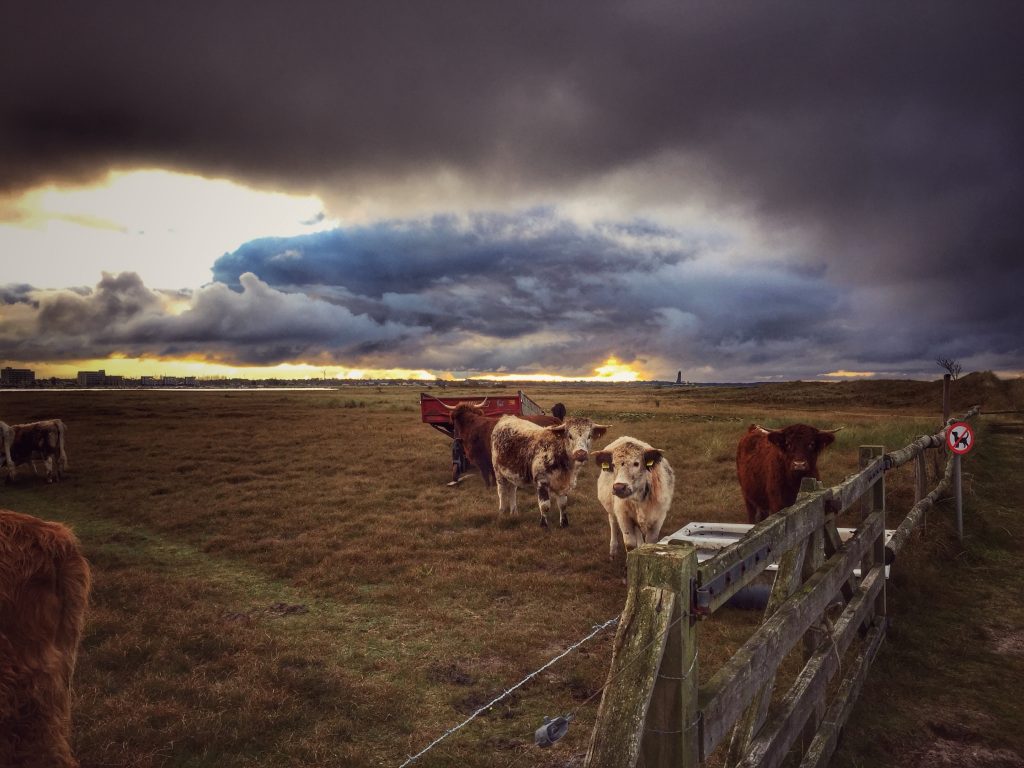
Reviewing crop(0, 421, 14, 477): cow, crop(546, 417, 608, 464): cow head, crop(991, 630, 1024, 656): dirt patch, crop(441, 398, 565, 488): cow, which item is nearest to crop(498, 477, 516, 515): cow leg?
crop(546, 417, 608, 464): cow head

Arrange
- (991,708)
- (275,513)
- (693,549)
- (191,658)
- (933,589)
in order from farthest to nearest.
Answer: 1. (275,513)
2. (933,589)
3. (191,658)
4. (991,708)
5. (693,549)

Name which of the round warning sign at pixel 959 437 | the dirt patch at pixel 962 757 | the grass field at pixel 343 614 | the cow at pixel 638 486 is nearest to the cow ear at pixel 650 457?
the cow at pixel 638 486

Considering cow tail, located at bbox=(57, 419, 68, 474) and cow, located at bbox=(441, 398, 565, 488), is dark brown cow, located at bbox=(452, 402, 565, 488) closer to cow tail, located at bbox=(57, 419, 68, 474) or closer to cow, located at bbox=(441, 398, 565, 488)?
cow, located at bbox=(441, 398, 565, 488)

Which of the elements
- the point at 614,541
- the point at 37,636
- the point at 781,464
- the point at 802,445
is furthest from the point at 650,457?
the point at 37,636

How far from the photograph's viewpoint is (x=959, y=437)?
814 cm

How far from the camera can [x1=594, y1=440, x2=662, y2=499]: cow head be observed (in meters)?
7.20

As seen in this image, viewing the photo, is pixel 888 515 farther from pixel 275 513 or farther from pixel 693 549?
pixel 275 513

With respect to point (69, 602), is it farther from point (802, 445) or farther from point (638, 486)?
point (802, 445)

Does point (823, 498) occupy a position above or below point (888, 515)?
above

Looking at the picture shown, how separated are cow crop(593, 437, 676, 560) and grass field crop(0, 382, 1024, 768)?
79cm

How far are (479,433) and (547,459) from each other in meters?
3.99

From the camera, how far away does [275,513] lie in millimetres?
12078

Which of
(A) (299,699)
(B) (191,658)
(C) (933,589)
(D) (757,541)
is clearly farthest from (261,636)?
(C) (933,589)

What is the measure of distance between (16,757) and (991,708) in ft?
20.9
